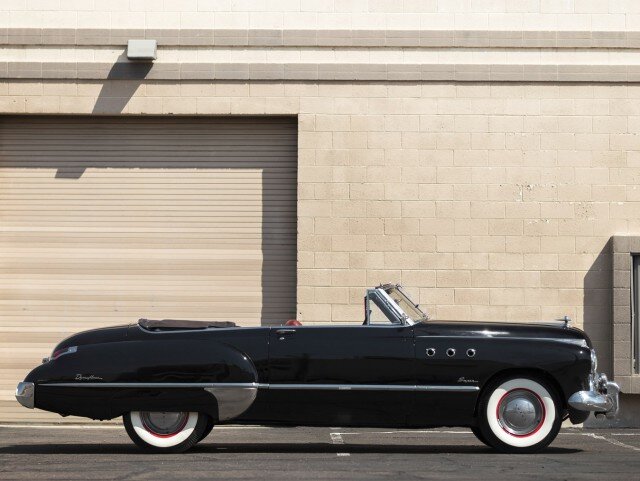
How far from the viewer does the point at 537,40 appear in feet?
51.9

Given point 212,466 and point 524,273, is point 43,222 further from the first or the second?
point 212,466

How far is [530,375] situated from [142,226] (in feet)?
23.1

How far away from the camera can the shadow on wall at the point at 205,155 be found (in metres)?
16.0

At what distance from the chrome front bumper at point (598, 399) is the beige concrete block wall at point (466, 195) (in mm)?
4926

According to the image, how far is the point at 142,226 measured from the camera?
52.9 feet

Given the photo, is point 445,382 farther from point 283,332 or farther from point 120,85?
point 120,85

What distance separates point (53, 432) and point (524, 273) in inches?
235

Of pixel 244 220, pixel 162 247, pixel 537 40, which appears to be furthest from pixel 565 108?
pixel 162 247

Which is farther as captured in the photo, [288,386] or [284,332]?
[284,332]

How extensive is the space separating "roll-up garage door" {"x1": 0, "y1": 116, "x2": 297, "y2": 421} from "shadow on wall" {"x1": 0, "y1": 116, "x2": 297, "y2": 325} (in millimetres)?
13

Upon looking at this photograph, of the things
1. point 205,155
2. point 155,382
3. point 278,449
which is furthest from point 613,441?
point 205,155

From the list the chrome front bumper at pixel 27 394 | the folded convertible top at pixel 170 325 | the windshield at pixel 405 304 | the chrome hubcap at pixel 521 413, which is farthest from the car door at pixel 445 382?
the chrome front bumper at pixel 27 394

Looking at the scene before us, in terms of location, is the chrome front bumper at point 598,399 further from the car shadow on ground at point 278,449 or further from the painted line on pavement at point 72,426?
the painted line on pavement at point 72,426

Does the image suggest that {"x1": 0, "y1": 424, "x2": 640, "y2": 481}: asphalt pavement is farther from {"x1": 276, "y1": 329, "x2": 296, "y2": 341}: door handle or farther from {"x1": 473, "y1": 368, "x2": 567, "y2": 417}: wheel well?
{"x1": 276, "y1": 329, "x2": 296, "y2": 341}: door handle
